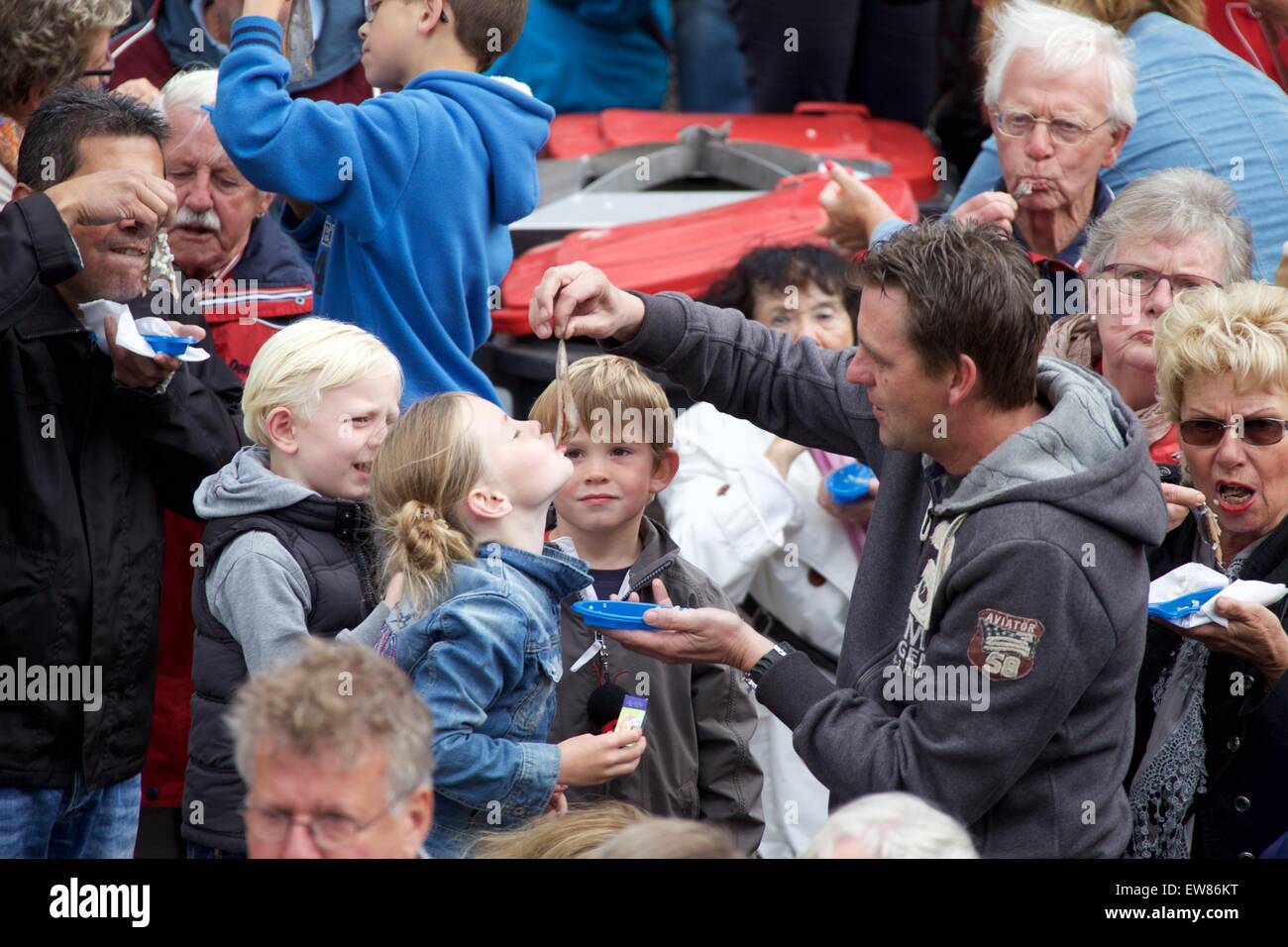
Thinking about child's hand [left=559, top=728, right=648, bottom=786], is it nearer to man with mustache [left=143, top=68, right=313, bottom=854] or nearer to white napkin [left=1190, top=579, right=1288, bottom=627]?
white napkin [left=1190, top=579, right=1288, bottom=627]

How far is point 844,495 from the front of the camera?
4.48m

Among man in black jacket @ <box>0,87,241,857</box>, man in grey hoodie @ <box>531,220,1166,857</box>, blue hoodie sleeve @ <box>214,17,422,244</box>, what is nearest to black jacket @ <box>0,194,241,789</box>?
man in black jacket @ <box>0,87,241,857</box>

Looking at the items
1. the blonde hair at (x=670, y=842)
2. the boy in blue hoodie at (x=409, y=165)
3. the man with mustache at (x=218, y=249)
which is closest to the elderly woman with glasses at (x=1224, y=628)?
the blonde hair at (x=670, y=842)

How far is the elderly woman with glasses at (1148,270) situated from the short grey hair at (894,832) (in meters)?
1.61

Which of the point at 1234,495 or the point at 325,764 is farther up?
the point at 1234,495

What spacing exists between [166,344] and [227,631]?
0.59 m

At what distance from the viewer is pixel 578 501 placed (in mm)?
3723

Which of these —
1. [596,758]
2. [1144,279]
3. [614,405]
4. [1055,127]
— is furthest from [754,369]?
[1055,127]

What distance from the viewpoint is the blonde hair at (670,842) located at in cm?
222

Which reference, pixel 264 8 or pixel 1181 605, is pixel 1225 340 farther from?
pixel 264 8

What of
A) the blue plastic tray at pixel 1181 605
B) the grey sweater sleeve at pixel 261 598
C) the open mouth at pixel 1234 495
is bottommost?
the grey sweater sleeve at pixel 261 598

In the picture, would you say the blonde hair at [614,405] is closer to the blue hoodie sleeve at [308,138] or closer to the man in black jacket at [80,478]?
A: the blue hoodie sleeve at [308,138]

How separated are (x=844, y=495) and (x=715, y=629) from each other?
157 centimetres

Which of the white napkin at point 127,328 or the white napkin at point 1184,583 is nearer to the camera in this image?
the white napkin at point 1184,583
